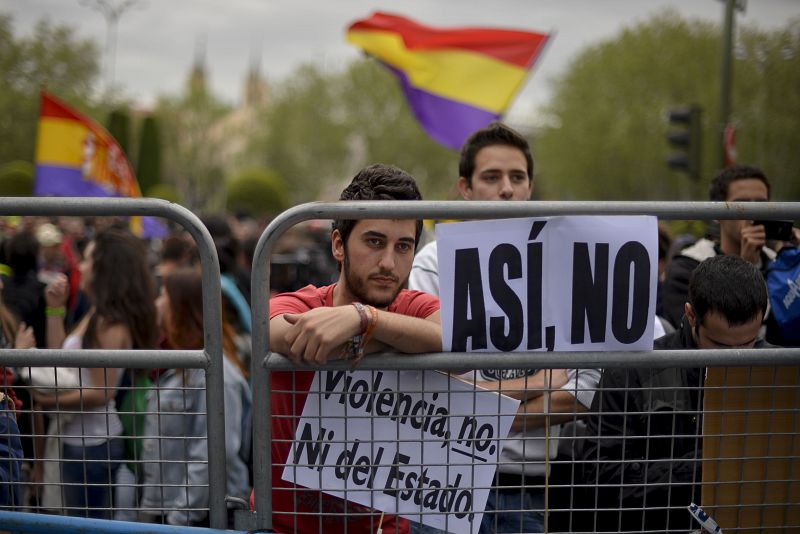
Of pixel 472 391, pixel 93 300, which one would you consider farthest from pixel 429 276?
pixel 93 300

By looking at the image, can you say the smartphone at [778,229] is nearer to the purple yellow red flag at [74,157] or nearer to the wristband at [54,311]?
the wristband at [54,311]

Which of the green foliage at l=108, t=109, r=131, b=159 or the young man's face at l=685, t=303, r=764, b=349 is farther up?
the green foliage at l=108, t=109, r=131, b=159

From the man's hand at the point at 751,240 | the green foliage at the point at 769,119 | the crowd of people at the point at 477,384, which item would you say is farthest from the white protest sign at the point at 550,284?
the green foliage at the point at 769,119

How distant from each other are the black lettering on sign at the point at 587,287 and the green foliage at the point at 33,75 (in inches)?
1247

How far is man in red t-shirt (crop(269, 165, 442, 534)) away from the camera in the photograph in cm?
207

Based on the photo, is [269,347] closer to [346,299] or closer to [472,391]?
[346,299]

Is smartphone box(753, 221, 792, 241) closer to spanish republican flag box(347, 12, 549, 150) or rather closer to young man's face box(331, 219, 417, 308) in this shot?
young man's face box(331, 219, 417, 308)

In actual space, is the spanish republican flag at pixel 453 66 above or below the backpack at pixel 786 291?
above

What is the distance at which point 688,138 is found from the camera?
461 inches

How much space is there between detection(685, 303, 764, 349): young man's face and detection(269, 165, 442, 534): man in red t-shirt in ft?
2.83

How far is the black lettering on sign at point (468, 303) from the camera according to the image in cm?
214

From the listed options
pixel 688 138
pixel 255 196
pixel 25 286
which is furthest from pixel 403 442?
pixel 255 196

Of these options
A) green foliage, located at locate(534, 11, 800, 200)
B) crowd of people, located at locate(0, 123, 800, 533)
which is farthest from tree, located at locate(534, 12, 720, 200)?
crowd of people, located at locate(0, 123, 800, 533)

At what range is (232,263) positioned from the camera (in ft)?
23.0
